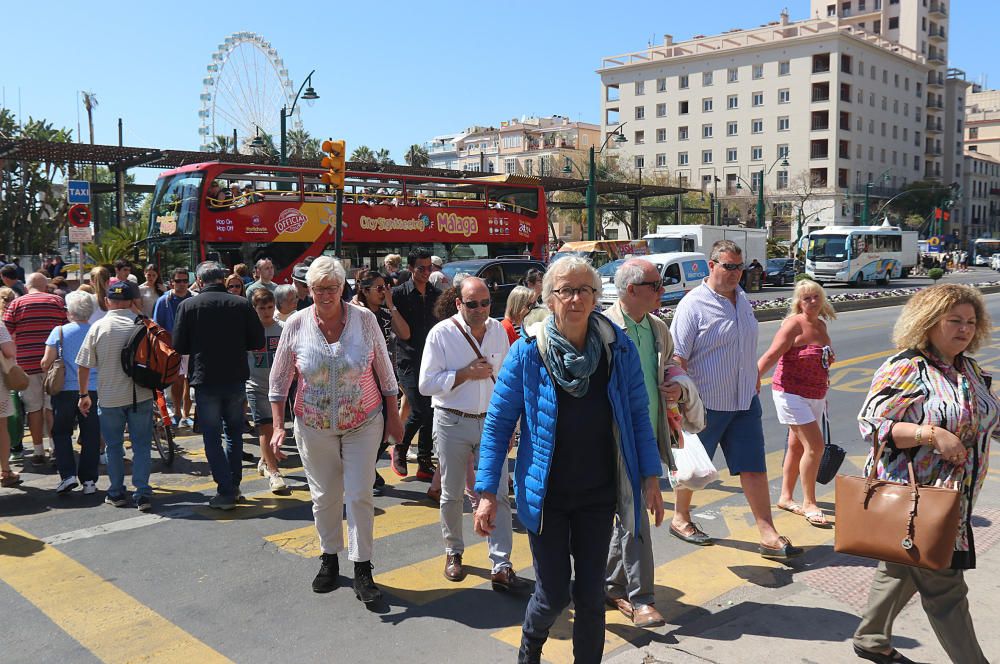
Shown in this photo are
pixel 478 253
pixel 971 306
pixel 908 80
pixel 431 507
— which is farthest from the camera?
pixel 908 80

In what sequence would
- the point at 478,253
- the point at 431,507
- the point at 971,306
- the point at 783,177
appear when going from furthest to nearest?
the point at 783,177 < the point at 478,253 < the point at 431,507 < the point at 971,306

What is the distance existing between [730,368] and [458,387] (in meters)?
1.60

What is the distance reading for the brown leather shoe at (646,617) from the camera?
4078mm

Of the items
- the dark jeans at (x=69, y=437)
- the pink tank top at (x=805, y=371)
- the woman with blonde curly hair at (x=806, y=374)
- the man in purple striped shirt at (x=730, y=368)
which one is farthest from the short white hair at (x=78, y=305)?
the pink tank top at (x=805, y=371)

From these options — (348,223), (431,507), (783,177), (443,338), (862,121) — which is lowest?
(431,507)

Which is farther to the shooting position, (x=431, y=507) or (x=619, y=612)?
(x=431, y=507)

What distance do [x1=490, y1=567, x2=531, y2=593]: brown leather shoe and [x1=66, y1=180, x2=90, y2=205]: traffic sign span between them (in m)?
12.7

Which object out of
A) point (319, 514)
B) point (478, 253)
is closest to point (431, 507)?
point (319, 514)

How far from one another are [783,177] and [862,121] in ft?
31.1

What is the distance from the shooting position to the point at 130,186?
25266 millimetres

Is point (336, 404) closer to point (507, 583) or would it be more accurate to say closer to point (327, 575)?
point (327, 575)

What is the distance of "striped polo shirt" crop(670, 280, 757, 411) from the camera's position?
4.93 meters

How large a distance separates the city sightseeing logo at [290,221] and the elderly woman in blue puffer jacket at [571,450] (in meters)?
15.8

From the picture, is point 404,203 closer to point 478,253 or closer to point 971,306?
point 478,253
